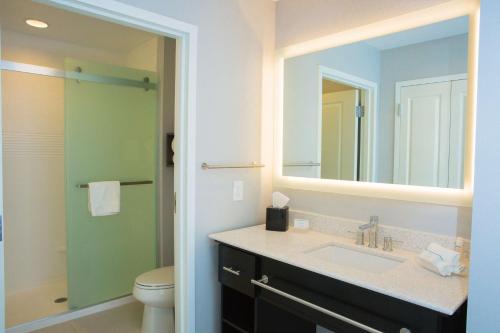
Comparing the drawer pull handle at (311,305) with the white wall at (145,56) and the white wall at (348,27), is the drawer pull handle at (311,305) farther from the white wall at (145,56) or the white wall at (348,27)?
the white wall at (145,56)

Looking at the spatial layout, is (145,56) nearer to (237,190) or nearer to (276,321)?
(237,190)

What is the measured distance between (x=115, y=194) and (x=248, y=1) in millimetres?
1814

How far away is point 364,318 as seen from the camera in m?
1.26

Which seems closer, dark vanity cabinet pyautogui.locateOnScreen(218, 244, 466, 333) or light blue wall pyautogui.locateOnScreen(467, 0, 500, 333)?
light blue wall pyautogui.locateOnScreen(467, 0, 500, 333)

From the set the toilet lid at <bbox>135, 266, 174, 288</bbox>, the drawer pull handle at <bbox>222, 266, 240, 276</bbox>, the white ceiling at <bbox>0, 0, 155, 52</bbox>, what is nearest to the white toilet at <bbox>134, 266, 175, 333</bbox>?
the toilet lid at <bbox>135, 266, 174, 288</bbox>

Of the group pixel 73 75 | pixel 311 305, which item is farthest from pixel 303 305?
pixel 73 75

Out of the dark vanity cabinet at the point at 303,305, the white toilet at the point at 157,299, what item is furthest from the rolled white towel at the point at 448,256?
the white toilet at the point at 157,299

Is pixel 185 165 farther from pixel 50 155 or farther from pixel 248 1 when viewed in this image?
pixel 50 155

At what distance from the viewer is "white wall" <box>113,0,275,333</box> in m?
1.93

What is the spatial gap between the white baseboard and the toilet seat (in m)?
0.76

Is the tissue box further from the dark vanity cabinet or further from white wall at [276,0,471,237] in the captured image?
the dark vanity cabinet

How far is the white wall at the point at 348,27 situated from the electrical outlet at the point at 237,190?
328 millimetres

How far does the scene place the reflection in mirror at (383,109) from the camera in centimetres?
157

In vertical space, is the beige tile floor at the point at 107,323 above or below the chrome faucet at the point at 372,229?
below
